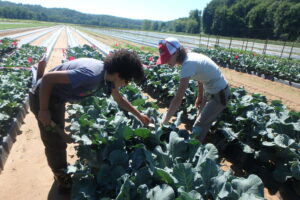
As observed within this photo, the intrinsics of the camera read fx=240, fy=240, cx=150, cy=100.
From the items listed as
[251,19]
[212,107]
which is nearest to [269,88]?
[212,107]

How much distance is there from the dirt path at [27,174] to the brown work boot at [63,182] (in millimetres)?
83

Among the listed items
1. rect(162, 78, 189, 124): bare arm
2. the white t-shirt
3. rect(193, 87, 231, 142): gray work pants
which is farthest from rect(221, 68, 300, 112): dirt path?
rect(162, 78, 189, 124): bare arm

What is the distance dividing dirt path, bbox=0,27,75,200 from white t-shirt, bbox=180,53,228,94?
6.21 feet

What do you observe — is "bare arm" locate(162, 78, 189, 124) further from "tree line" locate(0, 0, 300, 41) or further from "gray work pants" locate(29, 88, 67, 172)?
"tree line" locate(0, 0, 300, 41)

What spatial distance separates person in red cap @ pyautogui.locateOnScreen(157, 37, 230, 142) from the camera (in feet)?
9.29

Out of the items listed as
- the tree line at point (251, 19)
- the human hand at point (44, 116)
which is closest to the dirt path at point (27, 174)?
the human hand at point (44, 116)

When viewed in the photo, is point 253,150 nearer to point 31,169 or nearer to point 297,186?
point 297,186

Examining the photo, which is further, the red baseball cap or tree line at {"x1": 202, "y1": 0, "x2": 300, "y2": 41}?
tree line at {"x1": 202, "y1": 0, "x2": 300, "y2": 41}

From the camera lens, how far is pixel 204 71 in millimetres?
3137

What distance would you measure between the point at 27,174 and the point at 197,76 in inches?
110

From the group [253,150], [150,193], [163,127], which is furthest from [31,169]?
[253,150]

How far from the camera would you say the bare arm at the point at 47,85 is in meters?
2.10

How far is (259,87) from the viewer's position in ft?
34.5

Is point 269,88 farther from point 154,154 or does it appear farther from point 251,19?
point 251,19
